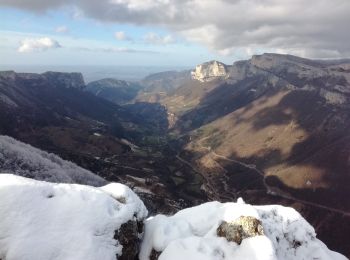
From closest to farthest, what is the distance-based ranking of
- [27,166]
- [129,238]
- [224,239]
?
1. [224,239]
2. [129,238]
3. [27,166]

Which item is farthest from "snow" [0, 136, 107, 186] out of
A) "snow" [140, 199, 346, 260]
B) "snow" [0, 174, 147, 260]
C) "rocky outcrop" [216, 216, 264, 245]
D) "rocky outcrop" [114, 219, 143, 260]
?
"rocky outcrop" [216, 216, 264, 245]

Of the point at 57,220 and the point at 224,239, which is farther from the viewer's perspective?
the point at 224,239

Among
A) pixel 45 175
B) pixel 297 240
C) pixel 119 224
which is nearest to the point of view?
pixel 119 224

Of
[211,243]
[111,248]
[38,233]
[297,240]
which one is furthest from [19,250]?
[297,240]

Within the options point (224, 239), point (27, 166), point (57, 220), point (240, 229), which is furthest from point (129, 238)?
point (27, 166)

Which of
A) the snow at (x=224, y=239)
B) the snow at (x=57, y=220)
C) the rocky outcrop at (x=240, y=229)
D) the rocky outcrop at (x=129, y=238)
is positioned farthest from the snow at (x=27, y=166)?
the rocky outcrop at (x=240, y=229)

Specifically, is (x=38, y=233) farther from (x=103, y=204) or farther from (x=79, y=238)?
(x=103, y=204)

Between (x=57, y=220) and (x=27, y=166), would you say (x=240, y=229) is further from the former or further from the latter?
(x=27, y=166)
